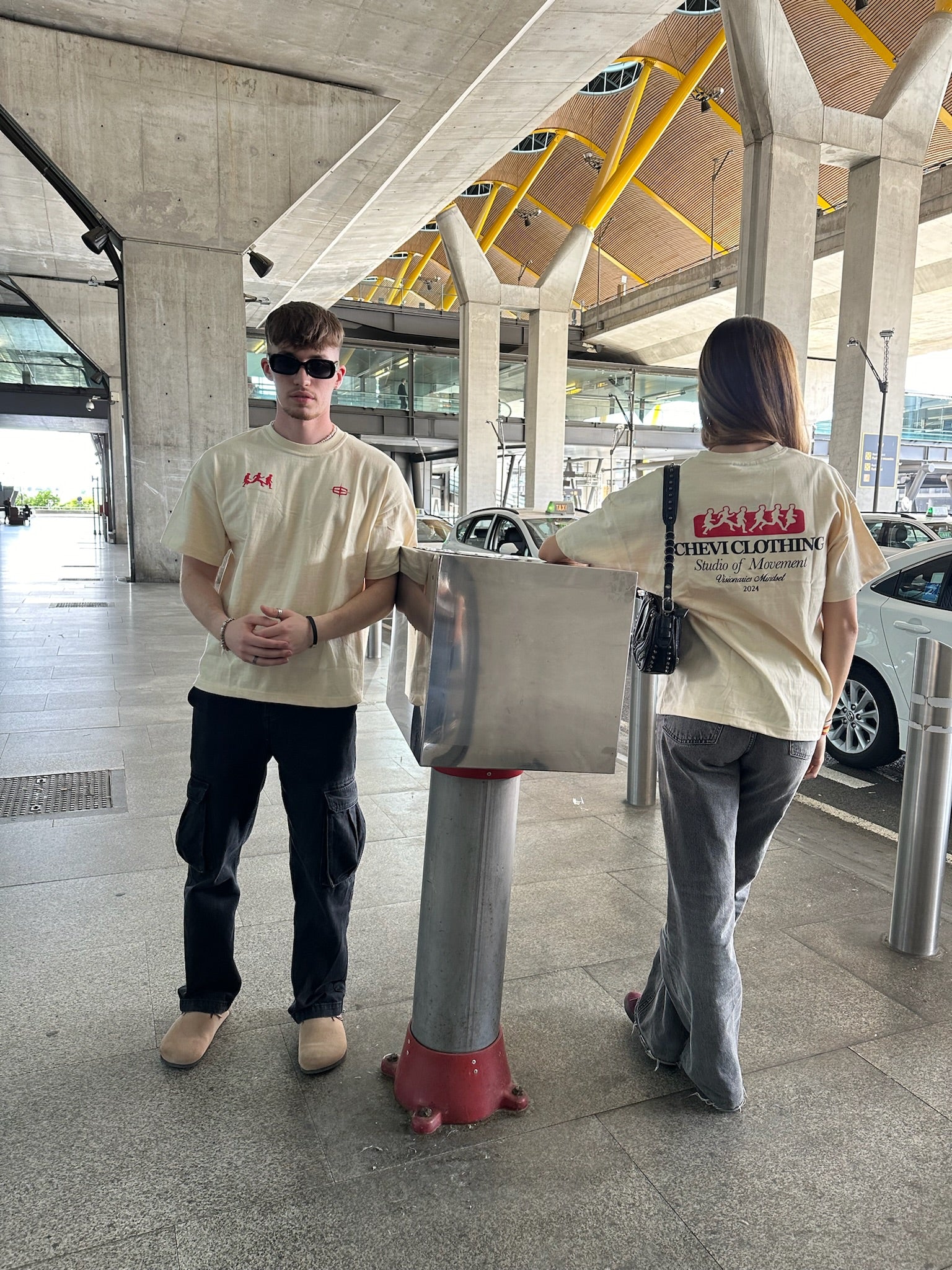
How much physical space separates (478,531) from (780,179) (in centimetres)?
857

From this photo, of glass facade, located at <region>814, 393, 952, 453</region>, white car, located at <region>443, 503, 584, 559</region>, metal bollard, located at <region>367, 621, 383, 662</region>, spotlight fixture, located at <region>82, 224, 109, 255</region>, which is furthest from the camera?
glass facade, located at <region>814, 393, 952, 453</region>

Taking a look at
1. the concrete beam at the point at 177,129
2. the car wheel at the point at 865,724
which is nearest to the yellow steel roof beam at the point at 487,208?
the concrete beam at the point at 177,129

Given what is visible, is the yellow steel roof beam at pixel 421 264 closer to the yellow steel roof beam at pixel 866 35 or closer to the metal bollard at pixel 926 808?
the yellow steel roof beam at pixel 866 35

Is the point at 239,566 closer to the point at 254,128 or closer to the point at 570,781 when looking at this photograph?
the point at 570,781

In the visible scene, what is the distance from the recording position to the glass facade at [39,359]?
114ft

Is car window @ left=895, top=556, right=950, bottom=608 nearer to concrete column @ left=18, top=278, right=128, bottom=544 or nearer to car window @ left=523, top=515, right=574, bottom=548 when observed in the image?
car window @ left=523, top=515, right=574, bottom=548

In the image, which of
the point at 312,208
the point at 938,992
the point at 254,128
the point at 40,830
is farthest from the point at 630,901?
the point at 312,208

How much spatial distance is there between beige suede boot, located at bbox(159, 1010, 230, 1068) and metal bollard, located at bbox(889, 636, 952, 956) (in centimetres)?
250

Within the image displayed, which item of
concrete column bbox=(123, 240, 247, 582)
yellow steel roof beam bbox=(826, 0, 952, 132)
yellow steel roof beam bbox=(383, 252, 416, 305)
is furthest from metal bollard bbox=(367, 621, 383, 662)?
yellow steel roof beam bbox=(383, 252, 416, 305)

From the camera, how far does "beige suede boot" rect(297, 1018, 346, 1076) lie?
2424 mm

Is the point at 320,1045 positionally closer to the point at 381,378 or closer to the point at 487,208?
the point at 381,378

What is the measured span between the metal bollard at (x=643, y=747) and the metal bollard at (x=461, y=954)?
8.77 ft

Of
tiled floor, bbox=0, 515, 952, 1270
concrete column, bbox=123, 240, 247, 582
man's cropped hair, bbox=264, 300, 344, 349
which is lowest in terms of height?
tiled floor, bbox=0, 515, 952, 1270

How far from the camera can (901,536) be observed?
40.2 ft
